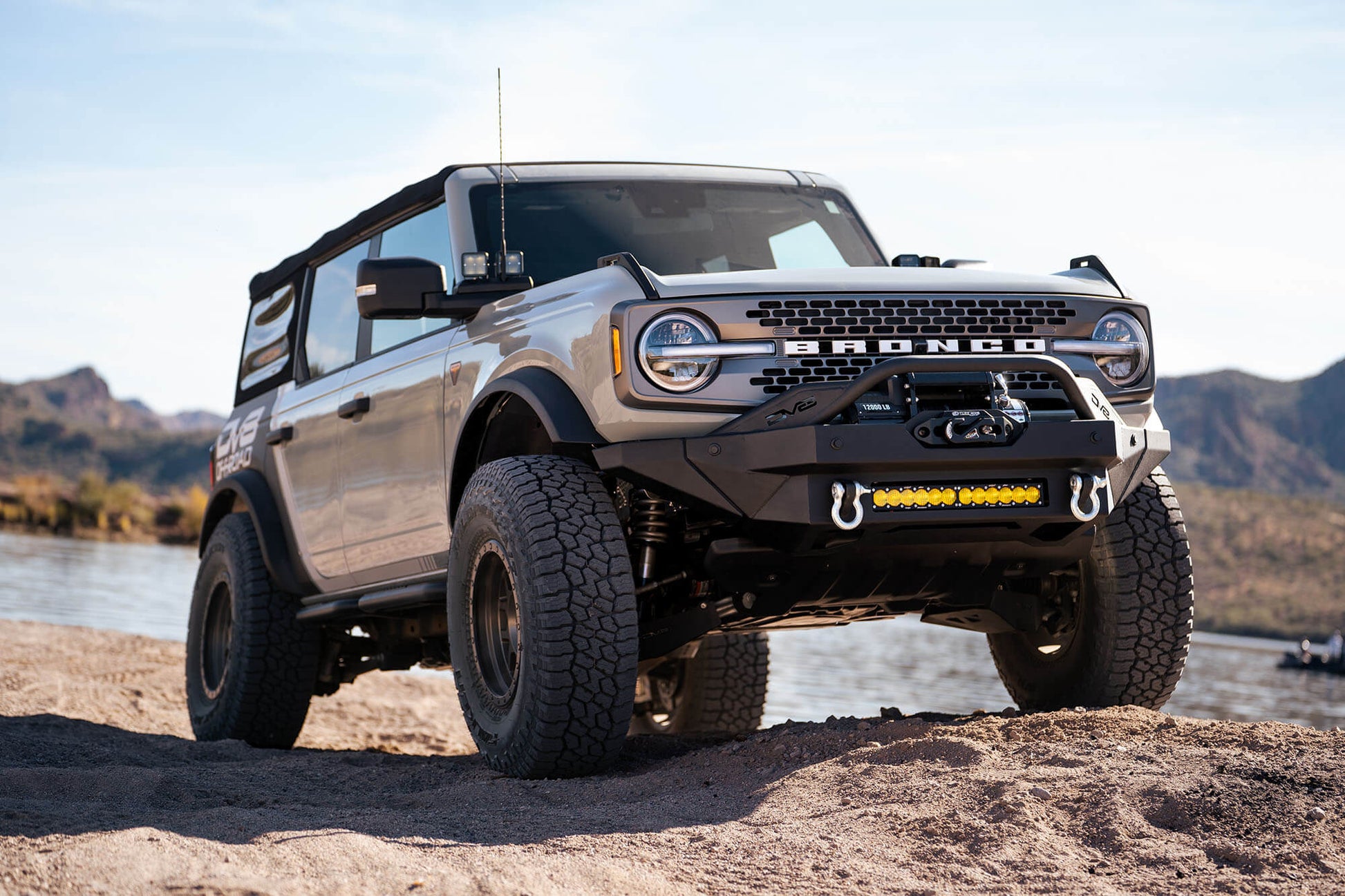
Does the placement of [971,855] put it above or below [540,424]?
below

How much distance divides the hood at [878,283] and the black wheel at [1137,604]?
2.62 feet

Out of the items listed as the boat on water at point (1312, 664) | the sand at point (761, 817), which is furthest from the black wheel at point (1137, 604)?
the boat on water at point (1312, 664)

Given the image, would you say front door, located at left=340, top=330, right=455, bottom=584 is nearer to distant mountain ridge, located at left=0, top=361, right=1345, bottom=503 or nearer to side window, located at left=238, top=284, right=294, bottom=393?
side window, located at left=238, top=284, right=294, bottom=393

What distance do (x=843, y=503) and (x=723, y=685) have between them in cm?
374

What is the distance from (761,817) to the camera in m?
4.11

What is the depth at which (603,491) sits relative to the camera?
4777 millimetres

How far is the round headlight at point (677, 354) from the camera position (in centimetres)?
452

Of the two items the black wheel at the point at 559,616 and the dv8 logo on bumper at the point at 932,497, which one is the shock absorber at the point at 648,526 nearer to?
the black wheel at the point at 559,616

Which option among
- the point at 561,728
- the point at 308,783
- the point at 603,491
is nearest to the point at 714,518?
the point at 603,491

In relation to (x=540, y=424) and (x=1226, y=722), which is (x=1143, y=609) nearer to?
(x=1226, y=722)

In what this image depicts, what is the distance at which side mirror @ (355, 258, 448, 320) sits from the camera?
531 centimetres

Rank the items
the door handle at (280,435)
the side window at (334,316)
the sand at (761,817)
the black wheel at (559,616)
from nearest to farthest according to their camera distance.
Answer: the sand at (761,817) → the black wheel at (559,616) → the side window at (334,316) → the door handle at (280,435)

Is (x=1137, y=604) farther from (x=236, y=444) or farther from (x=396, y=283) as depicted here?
(x=236, y=444)

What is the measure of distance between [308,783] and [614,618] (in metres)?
1.47
